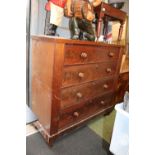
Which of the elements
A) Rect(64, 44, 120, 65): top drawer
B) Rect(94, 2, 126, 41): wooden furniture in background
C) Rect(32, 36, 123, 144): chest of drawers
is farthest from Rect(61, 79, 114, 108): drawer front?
Rect(94, 2, 126, 41): wooden furniture in background

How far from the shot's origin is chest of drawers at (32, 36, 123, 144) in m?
1.07

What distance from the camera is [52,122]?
1176 millimetres

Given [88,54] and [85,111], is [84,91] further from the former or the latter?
[88,54]

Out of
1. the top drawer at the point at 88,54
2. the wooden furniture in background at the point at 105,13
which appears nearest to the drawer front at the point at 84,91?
the top drawer at the point at 88,54

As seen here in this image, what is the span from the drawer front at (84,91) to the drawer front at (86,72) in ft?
0.18

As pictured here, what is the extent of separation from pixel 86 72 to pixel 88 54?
16 centimetres

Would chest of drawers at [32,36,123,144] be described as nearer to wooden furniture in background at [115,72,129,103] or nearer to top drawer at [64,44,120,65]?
top drawer at [64,44,120,65]

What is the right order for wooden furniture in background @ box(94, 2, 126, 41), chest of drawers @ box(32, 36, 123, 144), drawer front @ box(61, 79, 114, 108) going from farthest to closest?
1. wooden furniture in background @ box(94, 2, 126, 41)
2. drawer front @ box(61, 79, 114, 108)
3. chest of drawers @ box(32, 36, 123, 144)
